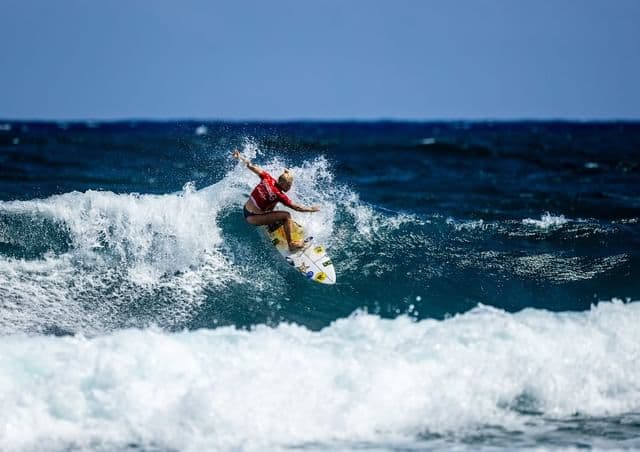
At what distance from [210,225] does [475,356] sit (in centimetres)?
538

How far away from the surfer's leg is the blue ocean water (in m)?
0.40

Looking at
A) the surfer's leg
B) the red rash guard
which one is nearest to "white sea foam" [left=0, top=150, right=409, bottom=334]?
the surfer's leg

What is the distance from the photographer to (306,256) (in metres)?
11.7

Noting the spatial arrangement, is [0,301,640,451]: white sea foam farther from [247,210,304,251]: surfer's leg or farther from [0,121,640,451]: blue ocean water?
[247,210,304,251]: surfer's leg

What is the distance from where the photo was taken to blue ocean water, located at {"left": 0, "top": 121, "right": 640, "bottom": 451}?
730 centimetres

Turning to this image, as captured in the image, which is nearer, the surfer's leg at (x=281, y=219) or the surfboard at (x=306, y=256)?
the surfboard at (x=306, y=256)

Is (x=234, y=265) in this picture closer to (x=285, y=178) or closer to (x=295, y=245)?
(x=295, y=245)

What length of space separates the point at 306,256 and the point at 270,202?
1008mm

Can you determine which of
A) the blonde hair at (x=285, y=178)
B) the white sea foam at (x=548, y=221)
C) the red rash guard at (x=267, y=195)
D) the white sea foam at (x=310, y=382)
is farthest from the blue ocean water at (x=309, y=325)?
the blonde hair at (x=285, y=178)

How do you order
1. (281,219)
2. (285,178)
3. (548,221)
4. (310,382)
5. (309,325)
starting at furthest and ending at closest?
(548,221) → (281,219) → (285,178) → (309,325) → (310,382)

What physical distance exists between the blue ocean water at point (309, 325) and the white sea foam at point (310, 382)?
0.07 feet

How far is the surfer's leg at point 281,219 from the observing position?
11.7 metres

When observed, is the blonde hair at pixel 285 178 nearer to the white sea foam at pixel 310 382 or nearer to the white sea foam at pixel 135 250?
the white sea foam at pixel 135 250

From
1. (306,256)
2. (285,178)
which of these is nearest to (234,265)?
(306,256)
